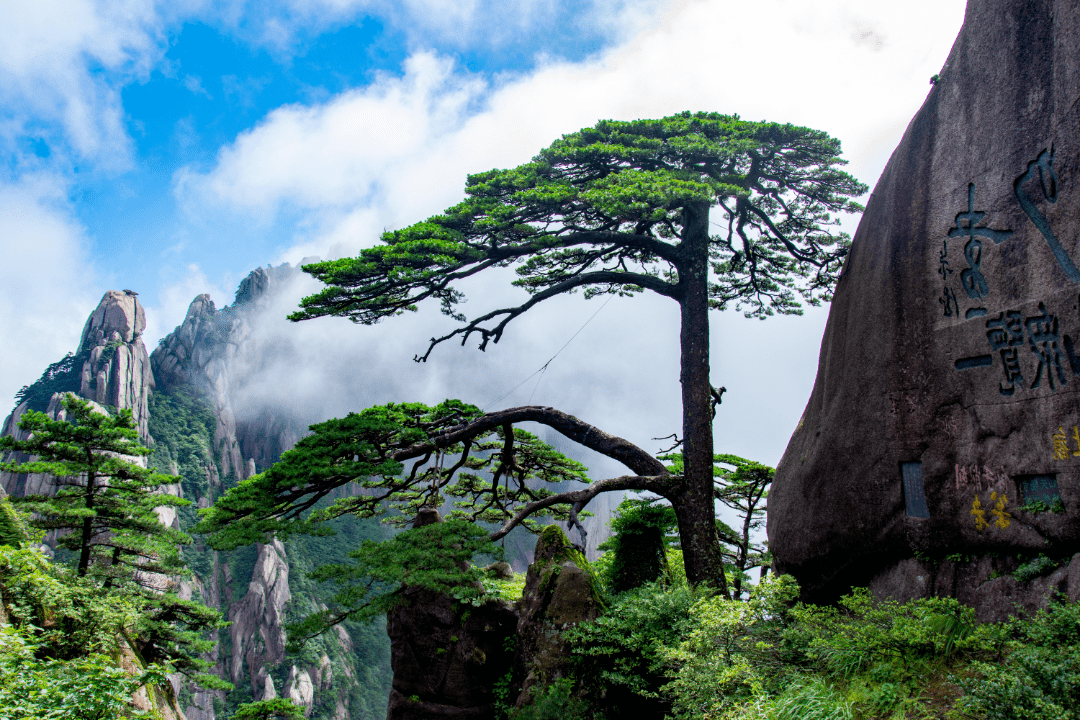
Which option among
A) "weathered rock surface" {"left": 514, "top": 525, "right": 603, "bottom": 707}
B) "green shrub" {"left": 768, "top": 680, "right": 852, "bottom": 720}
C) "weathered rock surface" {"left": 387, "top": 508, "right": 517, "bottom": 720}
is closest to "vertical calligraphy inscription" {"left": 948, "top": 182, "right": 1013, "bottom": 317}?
"green shrub" {"left": 768, "top": 680, "right": 852, "bottom": 720}

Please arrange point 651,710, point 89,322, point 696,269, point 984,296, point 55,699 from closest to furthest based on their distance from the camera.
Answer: point 55,699
point 984,296
point 651,710
point 696,269
point 89,322

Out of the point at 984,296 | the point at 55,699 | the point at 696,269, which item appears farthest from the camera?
the point at 696,269

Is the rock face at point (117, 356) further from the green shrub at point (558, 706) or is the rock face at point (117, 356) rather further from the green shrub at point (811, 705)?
the green shrub at point (811, 705)

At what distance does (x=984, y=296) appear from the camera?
5.48 meters

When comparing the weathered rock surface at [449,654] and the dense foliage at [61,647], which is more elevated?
the dense foliage at [61,647]

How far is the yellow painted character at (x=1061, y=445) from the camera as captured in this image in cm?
477

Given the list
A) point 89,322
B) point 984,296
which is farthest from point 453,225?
point 89,322

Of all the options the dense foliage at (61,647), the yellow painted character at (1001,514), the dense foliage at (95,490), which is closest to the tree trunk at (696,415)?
the yellow painted character at (1001,514)

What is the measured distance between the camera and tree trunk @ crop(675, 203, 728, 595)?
29.3ft

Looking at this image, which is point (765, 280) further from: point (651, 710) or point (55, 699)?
point (55, 699)

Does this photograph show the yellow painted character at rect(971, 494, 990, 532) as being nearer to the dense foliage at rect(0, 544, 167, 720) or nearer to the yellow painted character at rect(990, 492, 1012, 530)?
the yellow painted character at rect(990, 492, 1012, 530)

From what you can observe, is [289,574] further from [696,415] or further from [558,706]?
[558,706]

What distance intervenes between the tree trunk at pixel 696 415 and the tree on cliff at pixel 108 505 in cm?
836

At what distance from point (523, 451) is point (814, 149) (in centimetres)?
730
